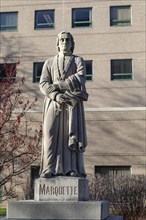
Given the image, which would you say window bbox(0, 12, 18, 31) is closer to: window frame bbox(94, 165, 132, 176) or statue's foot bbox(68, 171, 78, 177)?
window frame bbox(94, 165, 132, 176)

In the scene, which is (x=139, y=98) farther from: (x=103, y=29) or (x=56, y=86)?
(x=56, y=86)

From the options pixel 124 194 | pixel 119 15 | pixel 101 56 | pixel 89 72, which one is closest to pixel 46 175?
pixel 124 194

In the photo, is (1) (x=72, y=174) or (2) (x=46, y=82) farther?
(2) (x=46, y=82)

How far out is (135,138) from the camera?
75.8ft

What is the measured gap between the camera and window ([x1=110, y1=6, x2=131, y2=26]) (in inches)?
974

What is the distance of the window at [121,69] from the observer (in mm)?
24047

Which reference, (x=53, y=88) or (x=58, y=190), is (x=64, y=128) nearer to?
(x=53, y=88)

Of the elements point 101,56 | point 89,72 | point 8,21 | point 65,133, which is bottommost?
point 65,133

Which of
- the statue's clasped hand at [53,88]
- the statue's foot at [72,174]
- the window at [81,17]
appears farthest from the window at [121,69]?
the statue's foot at [72,174]

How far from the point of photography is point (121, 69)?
24203 mm

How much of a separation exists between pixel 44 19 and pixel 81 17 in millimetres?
2478

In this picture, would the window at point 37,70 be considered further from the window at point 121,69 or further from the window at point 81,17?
the window at point 121,69

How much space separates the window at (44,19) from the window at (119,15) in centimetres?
396

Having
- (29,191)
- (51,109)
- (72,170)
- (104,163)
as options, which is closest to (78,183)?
(72,170)
